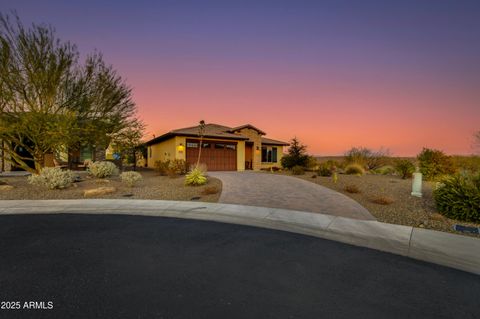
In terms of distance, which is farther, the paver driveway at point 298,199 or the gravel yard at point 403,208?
the paver driveway at point 298,199

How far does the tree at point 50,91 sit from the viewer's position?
1201cm

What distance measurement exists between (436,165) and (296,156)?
437 inches

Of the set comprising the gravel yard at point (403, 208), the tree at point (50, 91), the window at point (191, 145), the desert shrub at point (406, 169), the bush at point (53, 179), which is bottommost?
the gravel yard at point (403, 208)

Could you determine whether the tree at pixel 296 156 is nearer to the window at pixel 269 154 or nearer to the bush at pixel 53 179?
the window at pixel 269 154

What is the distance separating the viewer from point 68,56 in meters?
13.0

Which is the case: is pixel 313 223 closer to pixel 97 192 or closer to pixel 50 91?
pixel 97 192

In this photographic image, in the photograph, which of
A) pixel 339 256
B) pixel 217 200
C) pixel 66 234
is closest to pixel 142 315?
pixel 339 256

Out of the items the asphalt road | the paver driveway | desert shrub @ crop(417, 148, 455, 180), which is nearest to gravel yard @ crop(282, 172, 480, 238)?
Answer: the paver driveway

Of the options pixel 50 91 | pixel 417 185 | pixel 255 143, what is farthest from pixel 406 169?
pixel 50 91

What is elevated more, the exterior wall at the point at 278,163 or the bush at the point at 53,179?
the exterior wall at the point at 278,163

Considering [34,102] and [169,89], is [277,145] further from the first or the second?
[34,102]

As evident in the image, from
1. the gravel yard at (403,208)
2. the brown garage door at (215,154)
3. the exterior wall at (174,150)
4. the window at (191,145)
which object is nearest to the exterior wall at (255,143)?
the exterior wall at (174,150)

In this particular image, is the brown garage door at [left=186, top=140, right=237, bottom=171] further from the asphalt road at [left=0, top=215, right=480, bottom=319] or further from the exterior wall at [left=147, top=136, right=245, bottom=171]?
the asphalt road at [left=0, top=215, right=480, bottom=319]

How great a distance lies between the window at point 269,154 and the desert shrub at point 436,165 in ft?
52.6
